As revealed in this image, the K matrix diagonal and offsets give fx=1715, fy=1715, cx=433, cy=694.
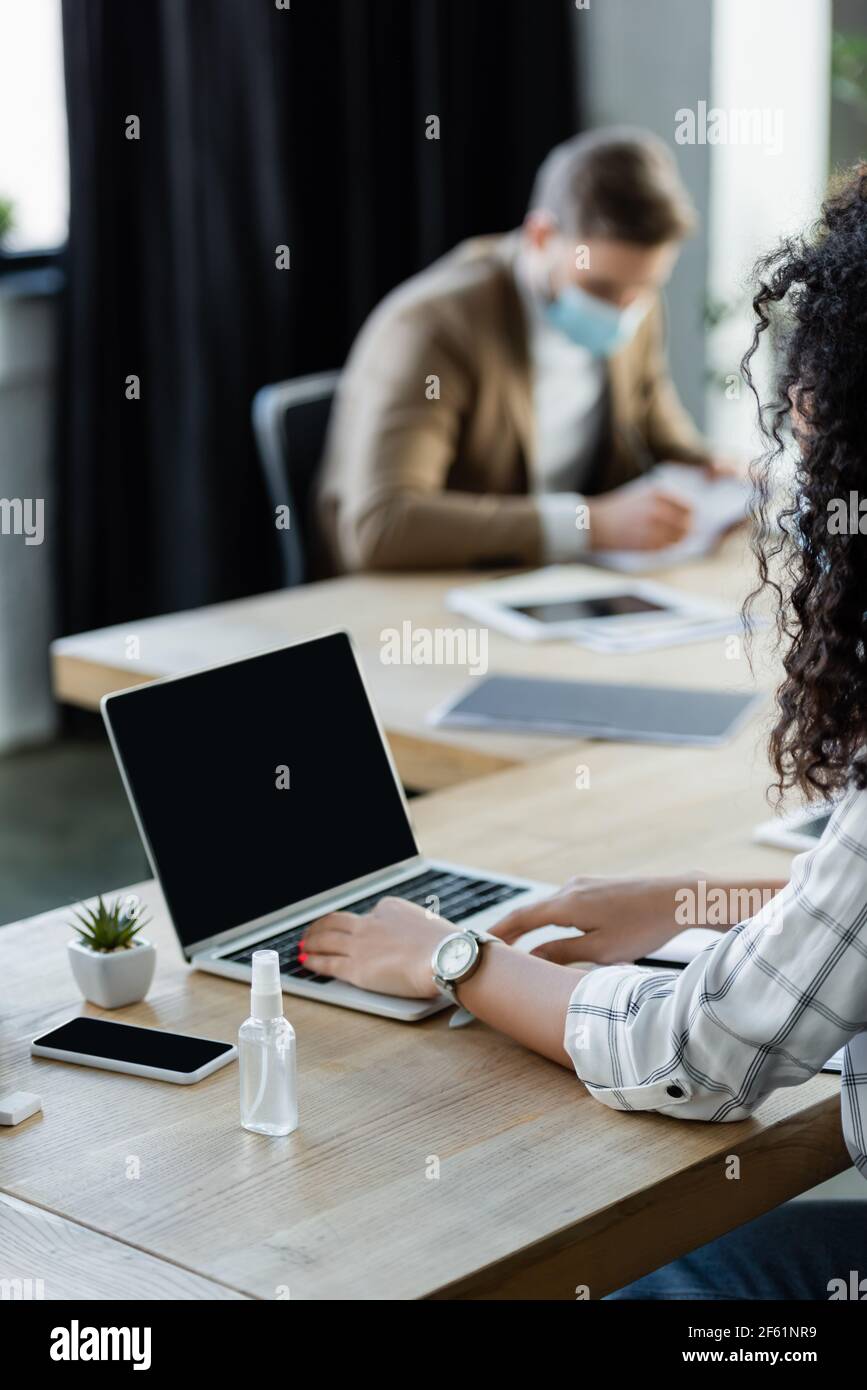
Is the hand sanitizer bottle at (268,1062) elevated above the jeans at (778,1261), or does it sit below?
above

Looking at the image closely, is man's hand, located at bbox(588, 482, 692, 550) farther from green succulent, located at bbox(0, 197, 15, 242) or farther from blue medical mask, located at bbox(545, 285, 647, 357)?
green succulent, located at bbox(0, 197, 15, 242)

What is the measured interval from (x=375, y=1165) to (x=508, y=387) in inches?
84.9

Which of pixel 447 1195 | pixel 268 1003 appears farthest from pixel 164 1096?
pixel 447 1195

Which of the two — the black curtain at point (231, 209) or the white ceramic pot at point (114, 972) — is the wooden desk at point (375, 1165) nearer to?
the white ceramic pot at point (114, 972)

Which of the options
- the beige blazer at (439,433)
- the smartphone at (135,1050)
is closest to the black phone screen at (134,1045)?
the smartphone at (135,1050)

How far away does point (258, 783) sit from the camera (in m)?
1.43

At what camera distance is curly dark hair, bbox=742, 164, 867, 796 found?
108 cm

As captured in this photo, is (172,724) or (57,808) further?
(57,808)

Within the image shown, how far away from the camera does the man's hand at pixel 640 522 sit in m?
2.81

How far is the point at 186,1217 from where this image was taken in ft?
3.41

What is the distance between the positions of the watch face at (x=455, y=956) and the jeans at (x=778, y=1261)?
308 mm

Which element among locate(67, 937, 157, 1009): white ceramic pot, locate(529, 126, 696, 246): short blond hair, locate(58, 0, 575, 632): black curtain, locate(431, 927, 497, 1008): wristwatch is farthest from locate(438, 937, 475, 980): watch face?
locate(58, 0, 575, 632): black curtain
